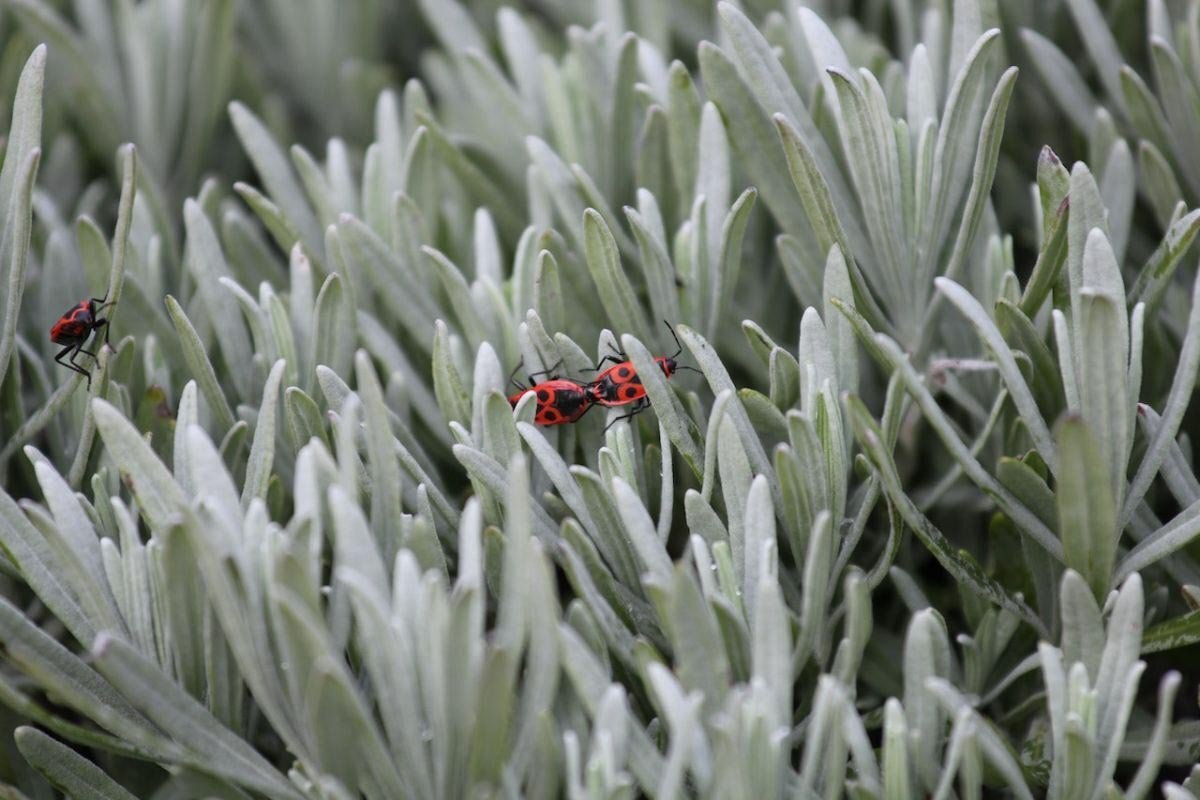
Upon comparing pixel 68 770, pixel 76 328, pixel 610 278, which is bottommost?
pixel 68 770

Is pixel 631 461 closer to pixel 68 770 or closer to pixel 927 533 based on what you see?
pixel 927 533

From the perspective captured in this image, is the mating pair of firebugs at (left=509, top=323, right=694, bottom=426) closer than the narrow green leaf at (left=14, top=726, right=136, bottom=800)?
No

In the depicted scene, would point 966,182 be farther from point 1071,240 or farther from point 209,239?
point 209,239

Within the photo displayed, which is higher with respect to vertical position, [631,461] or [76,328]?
[76,328]

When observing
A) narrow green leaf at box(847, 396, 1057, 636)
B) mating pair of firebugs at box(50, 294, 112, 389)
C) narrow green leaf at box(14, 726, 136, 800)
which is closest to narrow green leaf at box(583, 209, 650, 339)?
narrow green leaf at box(847, 396, 1057, 636)

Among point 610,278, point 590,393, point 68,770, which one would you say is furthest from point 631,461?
point 68,770

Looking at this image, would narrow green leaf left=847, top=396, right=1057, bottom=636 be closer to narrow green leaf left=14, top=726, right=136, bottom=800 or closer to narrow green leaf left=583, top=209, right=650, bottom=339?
narrow green leaf left=583, top=209, right=650, bottom=339

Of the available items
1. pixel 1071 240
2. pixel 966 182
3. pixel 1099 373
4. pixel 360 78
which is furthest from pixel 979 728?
pixel 360 78

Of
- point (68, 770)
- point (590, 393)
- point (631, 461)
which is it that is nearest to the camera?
point (68, 770)

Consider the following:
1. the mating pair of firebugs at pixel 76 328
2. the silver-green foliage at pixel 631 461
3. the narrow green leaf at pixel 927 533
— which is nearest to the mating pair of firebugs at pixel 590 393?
the silver-green foliage at pixel 631 461
